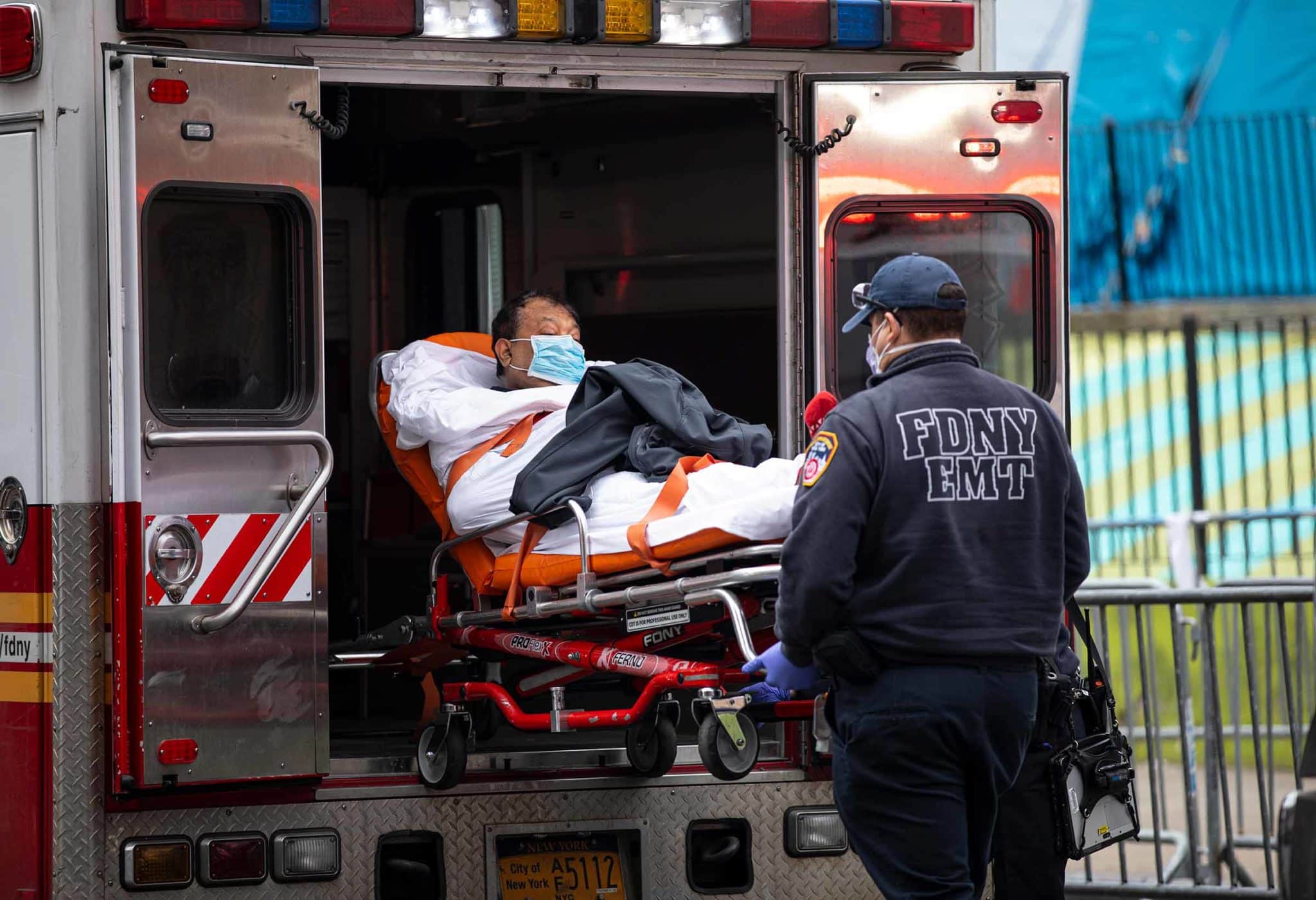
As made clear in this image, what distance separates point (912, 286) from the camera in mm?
4109

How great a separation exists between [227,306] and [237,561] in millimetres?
646

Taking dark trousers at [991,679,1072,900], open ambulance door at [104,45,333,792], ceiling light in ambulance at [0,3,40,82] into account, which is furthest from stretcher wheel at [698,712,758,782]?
ceiling light in ambulance at [0,3,40,82]

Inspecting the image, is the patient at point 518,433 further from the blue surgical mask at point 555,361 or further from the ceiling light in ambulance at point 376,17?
the ceiling light in ambulance at point 376,17

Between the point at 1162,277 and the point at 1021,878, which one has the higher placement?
the point at 1162,277

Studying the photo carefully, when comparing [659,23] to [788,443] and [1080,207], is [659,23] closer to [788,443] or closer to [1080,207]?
[788,443]

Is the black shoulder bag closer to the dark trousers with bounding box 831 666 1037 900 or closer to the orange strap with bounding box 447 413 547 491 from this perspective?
the dark trousers with bounding box 831 666 1037 900

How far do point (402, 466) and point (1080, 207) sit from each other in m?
8.68

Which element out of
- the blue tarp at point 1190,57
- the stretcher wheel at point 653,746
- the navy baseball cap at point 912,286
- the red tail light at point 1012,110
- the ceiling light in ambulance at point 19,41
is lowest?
the stretcher wheel at point 653,746

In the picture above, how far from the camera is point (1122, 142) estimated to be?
43.7ft

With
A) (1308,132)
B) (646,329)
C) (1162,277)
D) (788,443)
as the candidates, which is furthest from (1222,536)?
(788,443)

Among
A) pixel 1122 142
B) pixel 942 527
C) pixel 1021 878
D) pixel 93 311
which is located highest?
pixel 1122 142

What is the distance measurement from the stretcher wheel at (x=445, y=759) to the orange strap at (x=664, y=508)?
2.44 ft

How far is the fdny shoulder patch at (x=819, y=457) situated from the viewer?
12.9 ft

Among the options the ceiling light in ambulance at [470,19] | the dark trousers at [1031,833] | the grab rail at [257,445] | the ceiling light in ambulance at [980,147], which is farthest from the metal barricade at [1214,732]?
the grab rail at [257,445]
